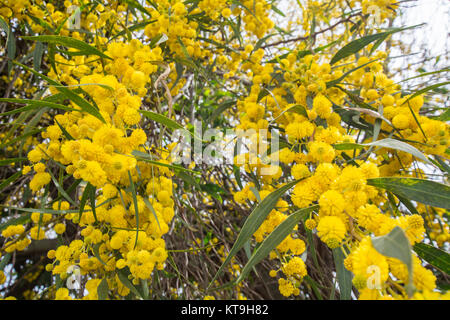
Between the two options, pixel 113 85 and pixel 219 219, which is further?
pixel 219 219

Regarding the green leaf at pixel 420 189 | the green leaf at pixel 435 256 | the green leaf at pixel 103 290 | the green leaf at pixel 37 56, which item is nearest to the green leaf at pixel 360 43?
the green leaf at pixel 420 189

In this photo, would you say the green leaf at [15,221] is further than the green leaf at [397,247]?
Yes

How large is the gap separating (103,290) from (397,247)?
68 centimetres

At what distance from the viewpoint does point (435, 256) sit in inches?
22.3

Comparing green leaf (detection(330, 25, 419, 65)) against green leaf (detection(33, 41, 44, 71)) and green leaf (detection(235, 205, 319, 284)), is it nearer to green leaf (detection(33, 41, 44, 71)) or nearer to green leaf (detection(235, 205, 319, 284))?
green leaf (detection(235, 205, 319, 284))

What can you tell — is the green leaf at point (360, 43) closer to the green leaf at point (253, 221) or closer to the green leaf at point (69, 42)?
the green leaf at point (253, 221)

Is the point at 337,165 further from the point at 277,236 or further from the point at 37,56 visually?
the point at 37,56

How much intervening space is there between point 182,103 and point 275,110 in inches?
40.2

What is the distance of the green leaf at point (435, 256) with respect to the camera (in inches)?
22.0

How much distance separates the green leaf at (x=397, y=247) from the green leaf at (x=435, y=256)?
0.78 ft

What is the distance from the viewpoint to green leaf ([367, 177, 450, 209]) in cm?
55
